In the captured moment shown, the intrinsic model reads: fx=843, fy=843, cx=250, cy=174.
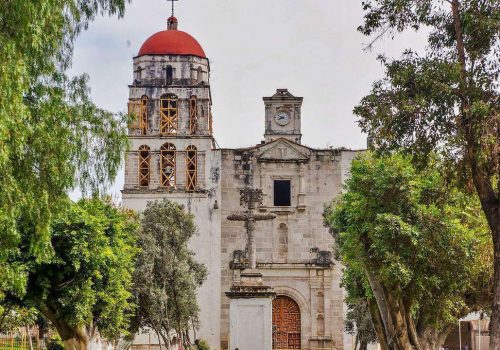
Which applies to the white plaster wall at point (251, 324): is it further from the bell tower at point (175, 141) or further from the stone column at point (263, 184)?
the stone column at point (263, 184)

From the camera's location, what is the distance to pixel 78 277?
23.9 metres

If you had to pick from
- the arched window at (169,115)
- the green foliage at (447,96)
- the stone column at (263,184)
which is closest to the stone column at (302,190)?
the stone column at (263,184)

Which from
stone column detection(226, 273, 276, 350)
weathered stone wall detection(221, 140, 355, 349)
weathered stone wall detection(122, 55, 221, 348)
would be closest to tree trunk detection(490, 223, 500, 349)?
stone column detection(226, 273, 276, 350)

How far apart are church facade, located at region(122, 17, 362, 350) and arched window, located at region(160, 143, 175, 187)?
47 millimetres

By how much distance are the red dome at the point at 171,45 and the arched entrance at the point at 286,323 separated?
12397 millimetres

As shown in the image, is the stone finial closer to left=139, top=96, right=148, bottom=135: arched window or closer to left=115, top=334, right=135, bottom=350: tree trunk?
left=139, top=96, right=148, bottom=135: arched window

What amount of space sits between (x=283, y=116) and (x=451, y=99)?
26.4 meters

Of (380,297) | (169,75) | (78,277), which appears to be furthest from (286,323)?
(380,297)

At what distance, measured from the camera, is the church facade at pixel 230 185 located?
3891cm

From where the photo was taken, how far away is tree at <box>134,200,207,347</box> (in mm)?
30266

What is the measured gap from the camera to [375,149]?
17281 millimetres

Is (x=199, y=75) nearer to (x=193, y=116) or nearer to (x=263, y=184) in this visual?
(x=193, y=116)

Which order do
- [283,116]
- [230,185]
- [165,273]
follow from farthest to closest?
[283,116], [230,185], [165,273]

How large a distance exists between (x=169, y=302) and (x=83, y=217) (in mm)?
8404
